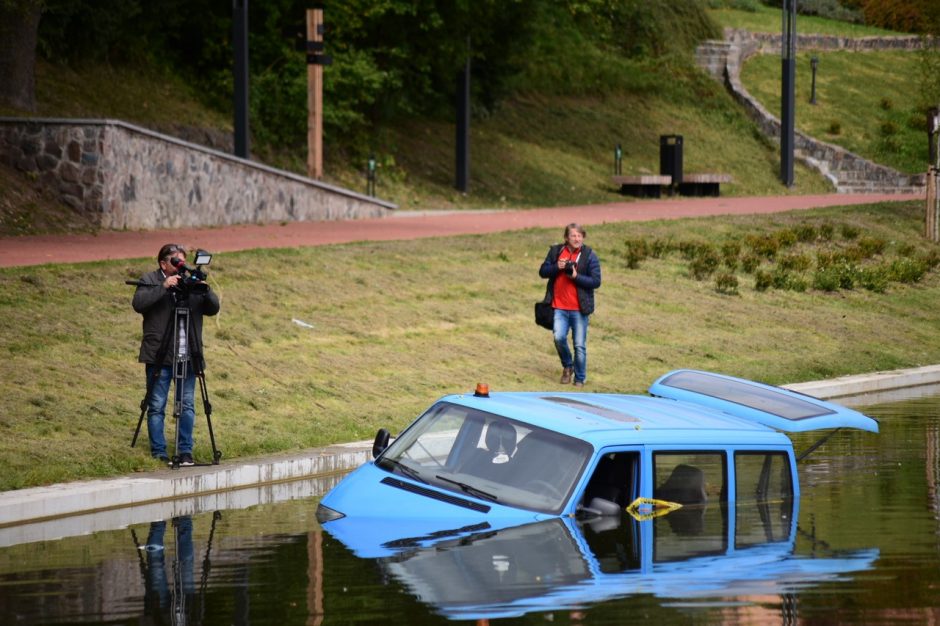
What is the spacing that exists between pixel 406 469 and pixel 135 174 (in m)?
17.4

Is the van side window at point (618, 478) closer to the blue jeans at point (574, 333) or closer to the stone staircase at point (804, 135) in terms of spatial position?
the blue jeans at point (574, 333)

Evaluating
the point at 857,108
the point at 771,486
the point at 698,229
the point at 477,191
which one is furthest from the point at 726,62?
the point at 771,486

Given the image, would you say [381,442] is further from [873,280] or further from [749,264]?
[873,280]

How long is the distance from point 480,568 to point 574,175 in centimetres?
3529

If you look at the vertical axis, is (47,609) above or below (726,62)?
below

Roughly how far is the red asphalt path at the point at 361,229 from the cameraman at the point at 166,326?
769 cm

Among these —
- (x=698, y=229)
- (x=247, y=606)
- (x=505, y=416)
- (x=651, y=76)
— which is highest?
(x=651, y=76)

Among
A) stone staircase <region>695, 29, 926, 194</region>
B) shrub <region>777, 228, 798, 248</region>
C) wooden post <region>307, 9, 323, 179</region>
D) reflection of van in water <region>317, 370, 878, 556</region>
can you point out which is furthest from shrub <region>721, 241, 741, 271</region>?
stone staircase <region>695, 29, 926, 194</region>

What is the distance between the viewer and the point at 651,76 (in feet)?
189

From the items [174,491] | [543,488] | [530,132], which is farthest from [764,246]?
[543,488]

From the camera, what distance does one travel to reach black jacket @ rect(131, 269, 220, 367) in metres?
13.8

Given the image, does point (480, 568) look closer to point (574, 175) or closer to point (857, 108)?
point (574, 175)

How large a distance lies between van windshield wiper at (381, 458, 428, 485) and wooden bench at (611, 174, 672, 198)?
33.0 meters

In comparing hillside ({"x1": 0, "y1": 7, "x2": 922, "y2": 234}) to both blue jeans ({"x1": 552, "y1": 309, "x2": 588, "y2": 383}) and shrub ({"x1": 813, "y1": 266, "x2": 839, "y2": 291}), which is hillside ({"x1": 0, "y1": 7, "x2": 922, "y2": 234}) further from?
shrub ({"x1": 813, "y1": 266, "x2": 839, "y2": 291})
